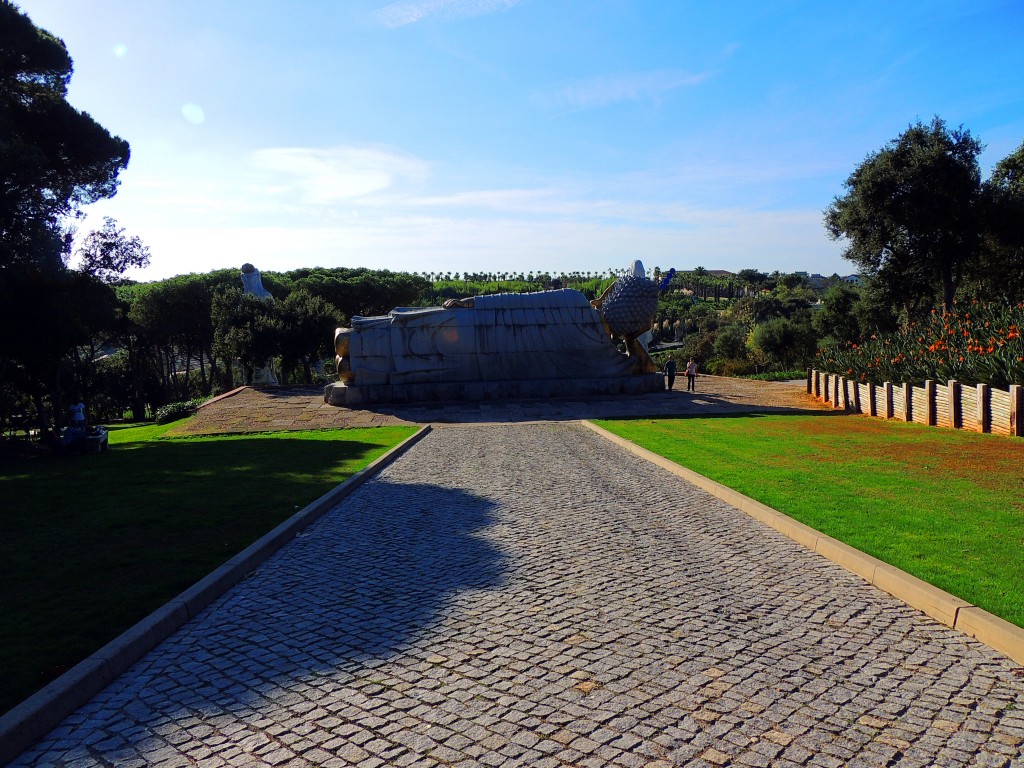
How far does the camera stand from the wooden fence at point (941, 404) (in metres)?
11.5

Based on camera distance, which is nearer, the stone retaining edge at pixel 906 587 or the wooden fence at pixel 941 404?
the stone retaining edge at pixel 906 587

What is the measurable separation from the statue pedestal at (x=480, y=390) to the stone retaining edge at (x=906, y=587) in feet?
44.4

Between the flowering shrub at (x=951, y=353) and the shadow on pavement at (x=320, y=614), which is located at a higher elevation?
the flowering shrub at (x=951, y=353)

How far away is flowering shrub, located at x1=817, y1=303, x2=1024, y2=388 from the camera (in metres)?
13.1

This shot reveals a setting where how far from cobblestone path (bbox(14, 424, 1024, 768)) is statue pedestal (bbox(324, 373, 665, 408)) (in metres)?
14.4

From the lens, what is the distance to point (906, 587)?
4520 mm

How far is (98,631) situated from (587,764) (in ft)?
9.57

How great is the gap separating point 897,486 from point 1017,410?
5400 mm

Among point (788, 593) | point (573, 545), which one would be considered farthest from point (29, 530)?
point (788, 593)

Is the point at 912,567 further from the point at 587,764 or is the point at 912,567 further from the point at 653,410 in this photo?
the point at 653,410

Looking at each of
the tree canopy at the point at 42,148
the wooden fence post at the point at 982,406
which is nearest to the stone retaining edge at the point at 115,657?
the tree canopy at the point at 42,148

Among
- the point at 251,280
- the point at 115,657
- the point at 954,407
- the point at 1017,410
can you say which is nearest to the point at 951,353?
the point at 954,407

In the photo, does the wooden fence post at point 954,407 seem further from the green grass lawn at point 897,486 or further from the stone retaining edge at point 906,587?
the stone retaining edge at point 906,587

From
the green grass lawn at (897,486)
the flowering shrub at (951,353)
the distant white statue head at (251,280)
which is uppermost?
the distant white statue head at (251,280)
